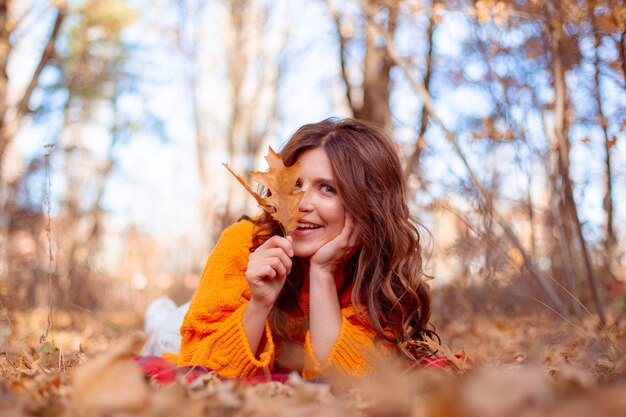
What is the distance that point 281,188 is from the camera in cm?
219

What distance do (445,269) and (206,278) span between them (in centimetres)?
375

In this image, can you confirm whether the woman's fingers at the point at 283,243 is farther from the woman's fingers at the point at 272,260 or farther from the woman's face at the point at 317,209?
the woman's face at the point at 317,209

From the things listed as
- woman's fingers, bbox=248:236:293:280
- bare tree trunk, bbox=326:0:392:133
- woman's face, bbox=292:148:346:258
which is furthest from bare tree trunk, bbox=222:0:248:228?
woman's fingers, bbox=248:236:293:280

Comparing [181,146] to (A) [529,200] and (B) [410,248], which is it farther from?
(B) [410,248]

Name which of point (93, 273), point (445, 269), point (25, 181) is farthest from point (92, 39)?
point (445, 269)

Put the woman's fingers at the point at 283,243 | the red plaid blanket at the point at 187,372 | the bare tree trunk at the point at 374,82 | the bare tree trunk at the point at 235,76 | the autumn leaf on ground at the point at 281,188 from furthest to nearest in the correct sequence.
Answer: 1. the bare tree trunk at the point at 235,76
2. the bare tree trunk at the point at 374,82
3. the woman's fingers at the point at 283,243
4. the autumn leaf on ground at the point at 281,188
5. the red plaid blanket at the point at 187,372

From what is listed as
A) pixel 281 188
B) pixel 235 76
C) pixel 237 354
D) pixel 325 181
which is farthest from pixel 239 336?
pixel 235 76

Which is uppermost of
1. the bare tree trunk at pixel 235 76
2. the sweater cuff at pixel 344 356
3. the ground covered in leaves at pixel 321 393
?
the bare tree trunk at pixel 235 76

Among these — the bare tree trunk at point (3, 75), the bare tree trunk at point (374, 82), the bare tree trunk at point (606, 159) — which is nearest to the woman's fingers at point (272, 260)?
the bare tree trunk at point (606, 159)

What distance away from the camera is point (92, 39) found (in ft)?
37.9

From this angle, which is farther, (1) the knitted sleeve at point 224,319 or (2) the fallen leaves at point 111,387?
(1) the knitted sleeve at point 224,319

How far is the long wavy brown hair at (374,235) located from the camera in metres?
2.57

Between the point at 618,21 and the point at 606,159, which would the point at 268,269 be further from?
the point at 606,159

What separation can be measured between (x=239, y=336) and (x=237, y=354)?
0.07 m
